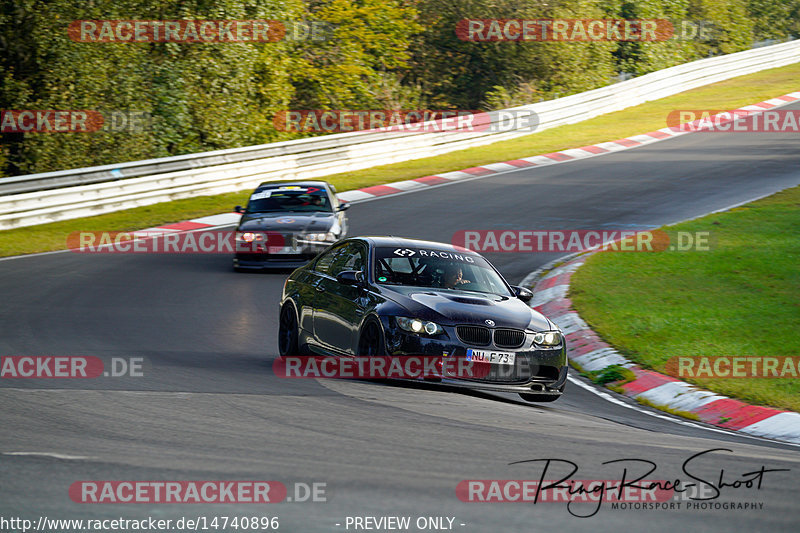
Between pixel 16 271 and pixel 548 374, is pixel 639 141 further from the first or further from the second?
pixel 548 374

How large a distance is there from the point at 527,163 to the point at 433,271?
19.9m

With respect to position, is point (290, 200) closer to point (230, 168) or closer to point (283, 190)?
point (283, 190)

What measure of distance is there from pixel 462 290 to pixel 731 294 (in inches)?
201

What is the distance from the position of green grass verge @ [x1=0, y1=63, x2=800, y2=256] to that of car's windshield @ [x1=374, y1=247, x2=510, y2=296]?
35.4 feet

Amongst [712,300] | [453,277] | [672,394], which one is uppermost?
[453,277]

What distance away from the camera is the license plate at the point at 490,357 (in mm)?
8906

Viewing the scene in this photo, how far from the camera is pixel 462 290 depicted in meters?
10.0

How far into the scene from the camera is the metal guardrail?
875 inches

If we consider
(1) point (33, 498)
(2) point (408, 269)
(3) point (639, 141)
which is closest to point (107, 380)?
(2) point (408, 269)

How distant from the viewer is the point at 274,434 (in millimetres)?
6816

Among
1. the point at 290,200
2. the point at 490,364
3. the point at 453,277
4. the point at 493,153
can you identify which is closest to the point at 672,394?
the point at 490,364

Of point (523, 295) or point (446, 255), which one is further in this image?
point (446, 255)

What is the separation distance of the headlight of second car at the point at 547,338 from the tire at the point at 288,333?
8.95 feet

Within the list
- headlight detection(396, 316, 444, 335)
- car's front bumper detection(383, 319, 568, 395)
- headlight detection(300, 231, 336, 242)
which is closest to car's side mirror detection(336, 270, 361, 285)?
car's front bumper detection(383, 319, 568, 395)
